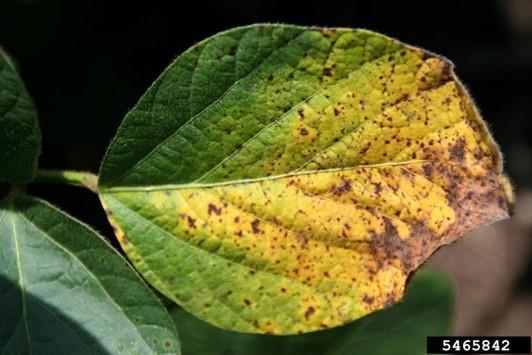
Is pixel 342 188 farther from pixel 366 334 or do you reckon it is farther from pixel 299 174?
pixel 366 334

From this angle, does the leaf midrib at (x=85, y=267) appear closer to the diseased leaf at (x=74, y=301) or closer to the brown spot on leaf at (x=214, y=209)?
the diseased leaf at (x=74, y=301)

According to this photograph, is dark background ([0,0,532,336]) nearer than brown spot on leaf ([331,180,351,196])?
No

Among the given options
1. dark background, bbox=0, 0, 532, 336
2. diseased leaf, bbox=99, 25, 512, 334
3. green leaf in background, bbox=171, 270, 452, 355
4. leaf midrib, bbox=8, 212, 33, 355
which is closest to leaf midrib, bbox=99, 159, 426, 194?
diseased leaf, bbox=99, 25, 512, 334

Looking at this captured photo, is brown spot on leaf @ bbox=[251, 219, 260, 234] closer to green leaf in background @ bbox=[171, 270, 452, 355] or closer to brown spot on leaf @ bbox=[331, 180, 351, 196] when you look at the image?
brown spot on leaf @ bbox=[331, 180, 351, 196]

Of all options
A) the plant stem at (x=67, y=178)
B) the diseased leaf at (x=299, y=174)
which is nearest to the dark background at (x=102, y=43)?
the plant stem at (x=67, y=178)

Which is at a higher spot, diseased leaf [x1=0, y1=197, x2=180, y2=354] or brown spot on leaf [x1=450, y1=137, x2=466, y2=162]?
brown spot on leaf [x1=450, y1=137, x2=466, y2=162]

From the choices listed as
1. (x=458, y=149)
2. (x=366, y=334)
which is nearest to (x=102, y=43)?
(x=366, y=334)
